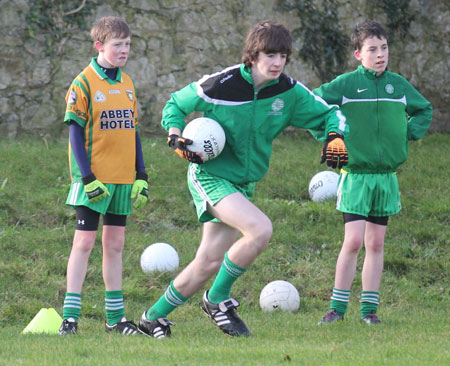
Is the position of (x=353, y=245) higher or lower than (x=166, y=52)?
lower

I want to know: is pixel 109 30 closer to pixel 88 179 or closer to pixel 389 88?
pixel 88 179

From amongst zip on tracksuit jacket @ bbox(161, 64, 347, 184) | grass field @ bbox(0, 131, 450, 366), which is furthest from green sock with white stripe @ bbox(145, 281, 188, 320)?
zip on tracksuit jacket @ bbox(161, 64, 347, 184)

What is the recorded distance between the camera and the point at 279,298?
6.27m

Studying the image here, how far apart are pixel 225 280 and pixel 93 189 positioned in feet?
3.41

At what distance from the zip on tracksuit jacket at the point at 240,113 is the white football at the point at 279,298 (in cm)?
163

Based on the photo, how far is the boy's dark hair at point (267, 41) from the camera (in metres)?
4.73

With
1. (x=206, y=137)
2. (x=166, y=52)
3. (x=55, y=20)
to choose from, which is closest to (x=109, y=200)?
(x=206, y=137)

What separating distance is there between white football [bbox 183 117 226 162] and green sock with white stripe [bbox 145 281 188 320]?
906 mm

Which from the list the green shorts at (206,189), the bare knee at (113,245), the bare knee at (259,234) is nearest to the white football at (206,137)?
the green shorts at (206,189)

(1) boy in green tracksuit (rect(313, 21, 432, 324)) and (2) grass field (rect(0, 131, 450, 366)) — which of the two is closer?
(2) grass field (rect(0, 131, 450, 366))

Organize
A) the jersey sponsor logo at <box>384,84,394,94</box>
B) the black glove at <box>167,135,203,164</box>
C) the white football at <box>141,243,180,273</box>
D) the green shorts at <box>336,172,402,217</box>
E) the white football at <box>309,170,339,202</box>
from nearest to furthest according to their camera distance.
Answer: the black glove at <box>167,135,203,164</box>, the green shorts at <box>336,172,402,217</box>, the jersey sponsor logo at <box>384,84,394,94</box>, the white football at <box>141,243,180,273</box>, the white football at <box>309,170,339,202</box>

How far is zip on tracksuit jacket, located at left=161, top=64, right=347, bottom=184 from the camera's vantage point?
4.82 metres

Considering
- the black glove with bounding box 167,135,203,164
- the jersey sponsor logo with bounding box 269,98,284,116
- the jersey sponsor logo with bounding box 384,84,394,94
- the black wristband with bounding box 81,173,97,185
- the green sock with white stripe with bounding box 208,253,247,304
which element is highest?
the jersey sponsor logo with bounding box 384,84,394,94

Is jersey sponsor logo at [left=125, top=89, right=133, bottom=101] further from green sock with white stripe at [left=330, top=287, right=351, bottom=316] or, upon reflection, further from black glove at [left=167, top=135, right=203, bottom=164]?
green sock with white stripe at [left=330, top=287, right=351, bottom=316]
